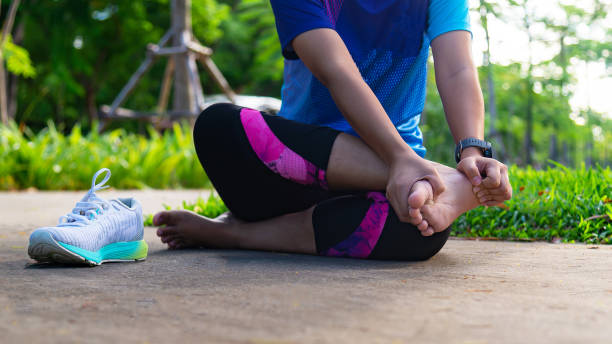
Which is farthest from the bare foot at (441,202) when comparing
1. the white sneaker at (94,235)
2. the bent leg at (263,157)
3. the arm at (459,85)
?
the white sneaker at (94,235)

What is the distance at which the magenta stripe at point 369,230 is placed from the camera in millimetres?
1745

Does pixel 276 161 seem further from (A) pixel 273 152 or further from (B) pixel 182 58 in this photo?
(B) pixel 182 58

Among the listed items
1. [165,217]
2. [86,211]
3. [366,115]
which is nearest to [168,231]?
[165,217]

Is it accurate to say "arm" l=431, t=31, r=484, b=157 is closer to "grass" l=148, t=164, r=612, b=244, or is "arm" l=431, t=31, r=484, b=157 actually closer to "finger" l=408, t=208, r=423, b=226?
"finger" l=408, t=208, r=423, b=226

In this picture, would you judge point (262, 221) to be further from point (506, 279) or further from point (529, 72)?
point (529, 72)

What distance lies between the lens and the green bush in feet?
16.9

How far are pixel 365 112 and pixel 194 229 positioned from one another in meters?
0.75

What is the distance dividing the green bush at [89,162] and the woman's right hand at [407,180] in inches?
172

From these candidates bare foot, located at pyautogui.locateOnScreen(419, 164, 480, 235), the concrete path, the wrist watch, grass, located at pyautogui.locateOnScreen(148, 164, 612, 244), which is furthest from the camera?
grass, located at pyautogui.locateOnScreen(148, 164, 612, 244)

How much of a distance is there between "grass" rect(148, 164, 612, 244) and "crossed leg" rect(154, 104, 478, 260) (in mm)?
772

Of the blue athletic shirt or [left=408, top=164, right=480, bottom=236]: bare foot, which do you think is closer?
[left=408, top=164, right=480, bottom=236]: bare foot

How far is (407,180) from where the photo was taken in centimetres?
143

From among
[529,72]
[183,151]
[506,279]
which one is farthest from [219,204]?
[529,72]

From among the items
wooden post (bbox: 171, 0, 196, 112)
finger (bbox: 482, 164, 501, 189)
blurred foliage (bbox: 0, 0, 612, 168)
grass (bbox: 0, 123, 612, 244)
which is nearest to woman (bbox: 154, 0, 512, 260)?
finger (bbox: 482, 164, 501, 189)
